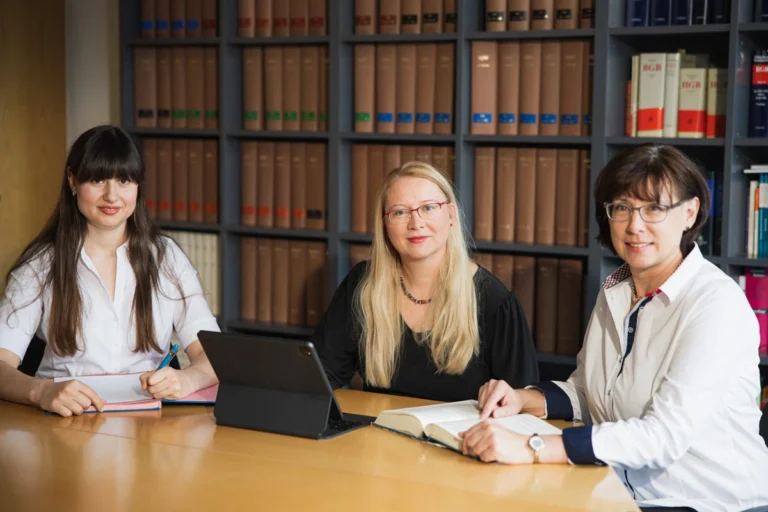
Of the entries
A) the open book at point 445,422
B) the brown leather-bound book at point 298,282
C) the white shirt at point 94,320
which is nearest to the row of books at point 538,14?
the brown leather-bound book at point 298,282

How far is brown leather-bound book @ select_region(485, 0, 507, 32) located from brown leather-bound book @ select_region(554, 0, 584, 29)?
0.64 feet

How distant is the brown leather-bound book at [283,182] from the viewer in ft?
12.1

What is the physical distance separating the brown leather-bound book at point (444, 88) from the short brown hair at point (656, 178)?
1.39m

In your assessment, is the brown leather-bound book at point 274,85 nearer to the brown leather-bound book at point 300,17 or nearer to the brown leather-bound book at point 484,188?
the brown leather-bound book at point 300,17

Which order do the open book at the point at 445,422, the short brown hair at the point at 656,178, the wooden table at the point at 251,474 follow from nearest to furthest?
the wooden table at the point at 251,474, the open book at the point at 445,422, the short brown hair at the point at 656,178

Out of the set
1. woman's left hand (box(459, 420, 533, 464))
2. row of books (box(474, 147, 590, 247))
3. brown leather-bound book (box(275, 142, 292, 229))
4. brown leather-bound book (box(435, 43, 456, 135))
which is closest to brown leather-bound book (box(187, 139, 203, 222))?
brown leather-bound book (box(275, 142, 292, 229))

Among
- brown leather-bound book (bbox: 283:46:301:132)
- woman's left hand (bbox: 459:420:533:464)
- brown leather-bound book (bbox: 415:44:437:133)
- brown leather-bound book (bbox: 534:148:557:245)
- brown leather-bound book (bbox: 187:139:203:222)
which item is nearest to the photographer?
woman's left hand (bbox: 459:420:533:464)

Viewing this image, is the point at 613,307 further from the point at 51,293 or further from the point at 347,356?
the point at 51,293

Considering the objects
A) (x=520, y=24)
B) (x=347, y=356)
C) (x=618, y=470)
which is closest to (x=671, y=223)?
(x=618, y=470)

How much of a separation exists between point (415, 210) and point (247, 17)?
150 centimetres

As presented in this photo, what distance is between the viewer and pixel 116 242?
8.52 feet

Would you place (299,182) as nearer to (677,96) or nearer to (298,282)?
(298,282)

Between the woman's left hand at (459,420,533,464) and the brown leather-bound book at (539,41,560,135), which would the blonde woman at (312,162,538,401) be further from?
the brown leather-bound book at (539,41,560,135)

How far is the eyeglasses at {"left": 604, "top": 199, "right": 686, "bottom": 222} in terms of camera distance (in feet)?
6.55
